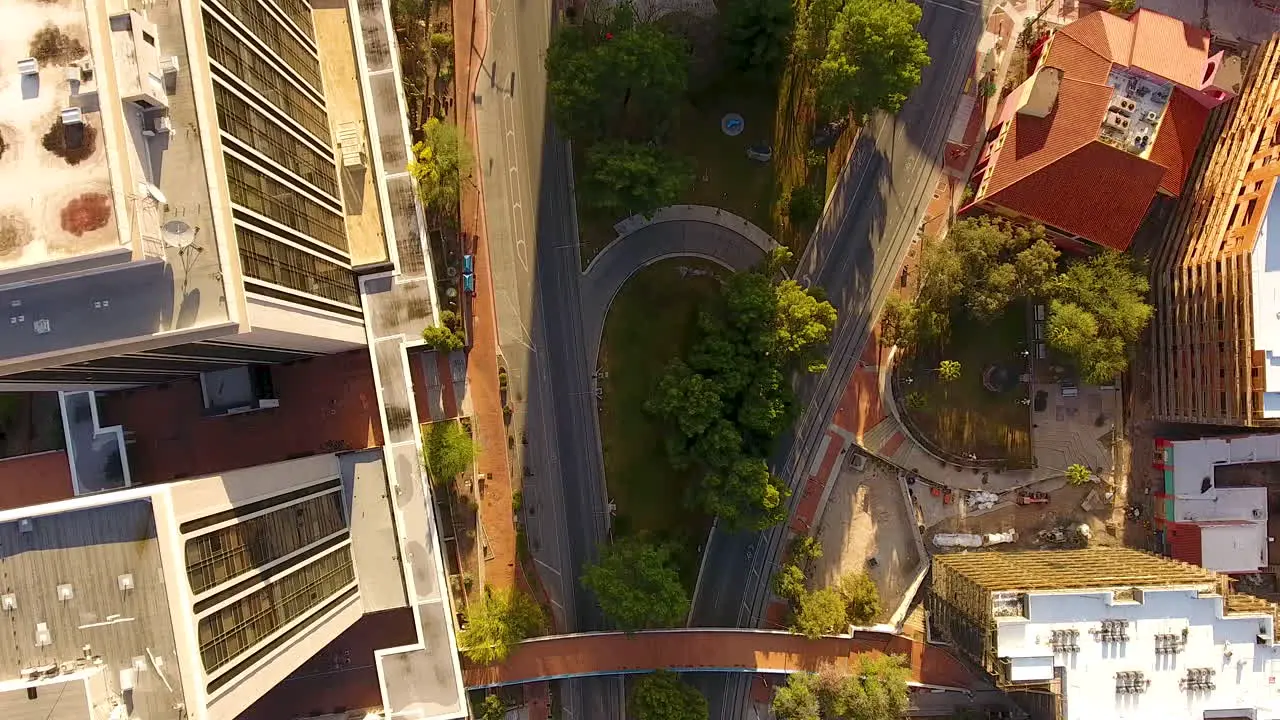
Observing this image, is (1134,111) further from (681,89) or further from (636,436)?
(636,436)

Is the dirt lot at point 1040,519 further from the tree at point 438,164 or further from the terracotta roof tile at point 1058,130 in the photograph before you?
the tree at point 438,164

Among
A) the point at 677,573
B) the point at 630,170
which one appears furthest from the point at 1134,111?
the point at 677,573

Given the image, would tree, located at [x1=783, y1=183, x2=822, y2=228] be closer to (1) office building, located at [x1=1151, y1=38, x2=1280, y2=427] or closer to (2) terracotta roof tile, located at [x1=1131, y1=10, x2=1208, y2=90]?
(2) terracotta roof tile, located at [x1=1131, y1=10, x2=1208, y2=90]

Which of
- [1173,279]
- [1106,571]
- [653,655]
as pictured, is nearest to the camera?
[1106,571]

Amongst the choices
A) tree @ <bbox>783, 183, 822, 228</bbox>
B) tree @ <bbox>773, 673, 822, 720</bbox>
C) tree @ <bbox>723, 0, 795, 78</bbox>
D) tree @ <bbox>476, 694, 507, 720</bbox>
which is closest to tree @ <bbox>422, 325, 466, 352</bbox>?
tree @ <bbox>476, 694, 507, 720</bbox>

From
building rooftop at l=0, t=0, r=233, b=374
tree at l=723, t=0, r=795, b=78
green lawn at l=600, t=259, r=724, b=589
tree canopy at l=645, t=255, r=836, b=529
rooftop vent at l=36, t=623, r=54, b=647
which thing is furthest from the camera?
green lawn at l=600, t=259, r=724, b=589

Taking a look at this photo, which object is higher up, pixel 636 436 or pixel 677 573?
pixel 636 436

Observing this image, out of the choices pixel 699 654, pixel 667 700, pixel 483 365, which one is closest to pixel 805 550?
pixel 699 654
